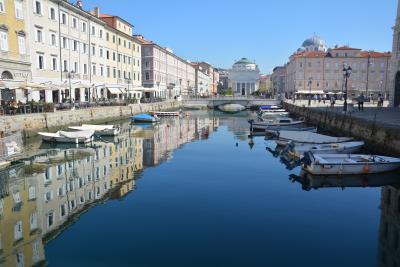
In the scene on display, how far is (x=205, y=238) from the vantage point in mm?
11695

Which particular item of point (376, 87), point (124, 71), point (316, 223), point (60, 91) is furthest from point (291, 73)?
point (316, 223)

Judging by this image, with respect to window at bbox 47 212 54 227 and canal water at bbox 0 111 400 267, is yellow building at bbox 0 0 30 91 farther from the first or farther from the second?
window at bbox 47 212 54 227

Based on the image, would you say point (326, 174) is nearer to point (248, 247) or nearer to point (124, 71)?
point (248, 247)

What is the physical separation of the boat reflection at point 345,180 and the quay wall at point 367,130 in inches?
150

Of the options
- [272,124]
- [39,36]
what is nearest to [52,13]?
[39,36]

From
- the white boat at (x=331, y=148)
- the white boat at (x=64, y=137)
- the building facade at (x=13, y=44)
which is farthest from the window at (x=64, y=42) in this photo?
the white boat at (x=331, y=148)

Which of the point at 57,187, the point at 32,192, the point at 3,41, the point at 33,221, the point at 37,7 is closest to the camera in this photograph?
the point at 33,221

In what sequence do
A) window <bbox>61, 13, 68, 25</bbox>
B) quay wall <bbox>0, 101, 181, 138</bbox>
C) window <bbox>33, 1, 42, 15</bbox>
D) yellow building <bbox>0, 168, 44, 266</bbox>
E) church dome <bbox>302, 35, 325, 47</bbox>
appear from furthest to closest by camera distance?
1. church dome <bbox>302, 35, 325, 47</bbox>
2. window <bbox>61, 13, 68, 25</bbox>
3. window <bbox>33, 1, 42, 15</bbox>
4. quay wall <bbox>0, 101, 181, 138</bbox>
5. yellow building <bbox>0, 168, 44, 266</bbox>

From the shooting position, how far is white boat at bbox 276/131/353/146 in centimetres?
2684

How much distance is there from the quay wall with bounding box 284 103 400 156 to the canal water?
4959 mm

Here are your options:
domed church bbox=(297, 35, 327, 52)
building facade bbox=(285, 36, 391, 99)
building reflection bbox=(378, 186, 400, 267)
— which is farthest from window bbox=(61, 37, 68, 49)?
domed church bbox=(297, 35, 327, 52)

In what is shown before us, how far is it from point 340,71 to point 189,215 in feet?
346

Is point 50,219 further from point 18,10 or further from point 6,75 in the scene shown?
point 18,10

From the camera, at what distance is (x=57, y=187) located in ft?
58.5
